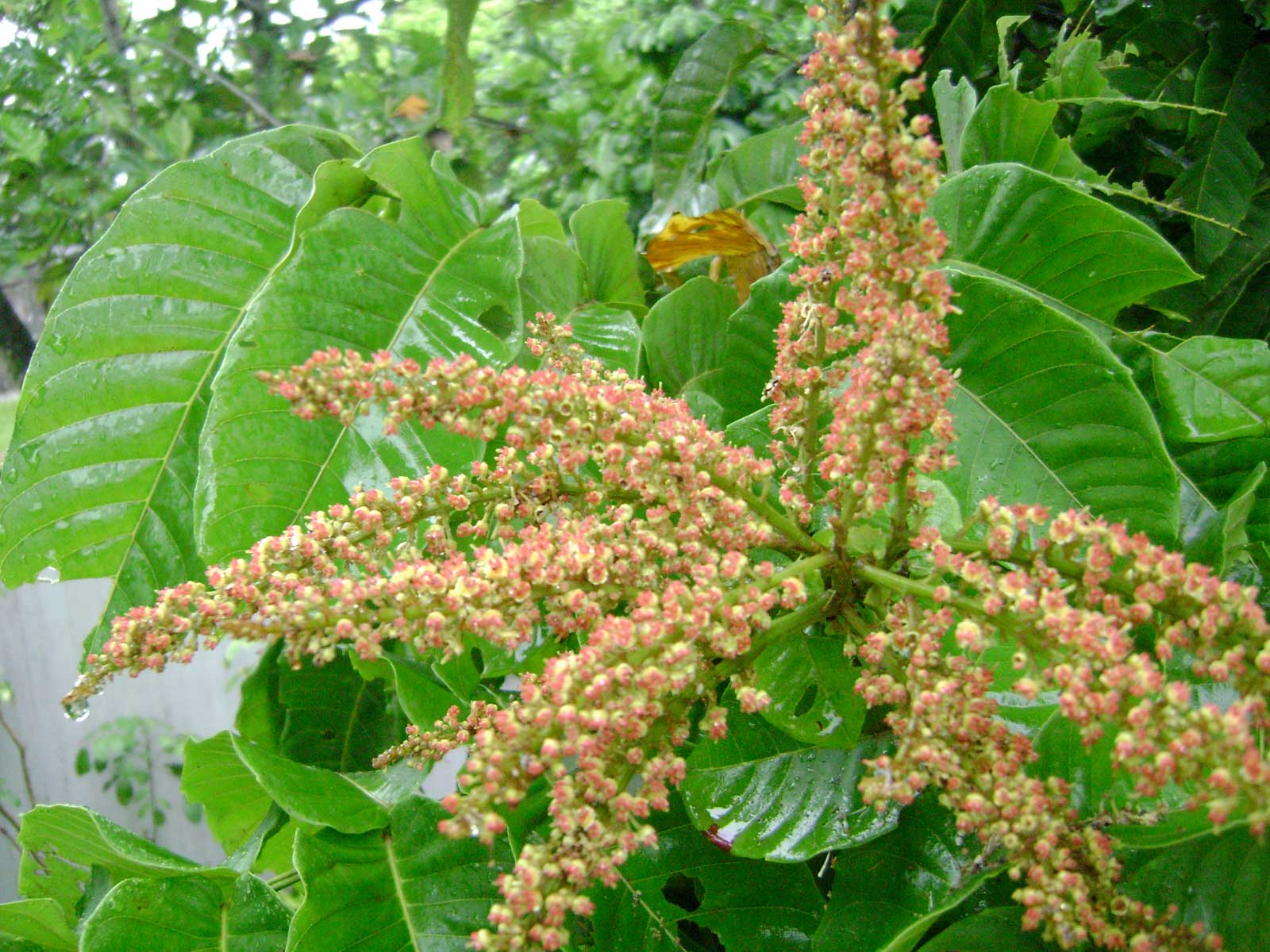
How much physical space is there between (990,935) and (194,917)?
50 centimetres

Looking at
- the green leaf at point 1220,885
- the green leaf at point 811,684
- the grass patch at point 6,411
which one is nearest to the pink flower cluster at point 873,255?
the green leaf at point 811,684

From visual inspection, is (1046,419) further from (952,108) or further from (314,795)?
(314,795)

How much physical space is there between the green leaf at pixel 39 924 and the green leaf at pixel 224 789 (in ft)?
0.38

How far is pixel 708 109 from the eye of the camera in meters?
1.21

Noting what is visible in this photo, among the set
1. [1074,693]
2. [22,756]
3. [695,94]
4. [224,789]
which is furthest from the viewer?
[22,756]

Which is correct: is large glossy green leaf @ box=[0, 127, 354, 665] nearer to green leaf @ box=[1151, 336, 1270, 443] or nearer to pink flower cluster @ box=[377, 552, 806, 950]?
pink flower cluster @ box=[377, 552, 806, 950]

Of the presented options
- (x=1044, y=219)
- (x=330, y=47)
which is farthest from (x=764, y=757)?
(x=330, y=47)

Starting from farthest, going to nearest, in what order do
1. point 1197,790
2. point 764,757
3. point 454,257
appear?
point 454,257
point 764,757
point 1197,790

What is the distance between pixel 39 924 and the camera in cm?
74

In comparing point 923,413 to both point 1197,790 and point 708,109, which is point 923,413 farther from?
point 708,109

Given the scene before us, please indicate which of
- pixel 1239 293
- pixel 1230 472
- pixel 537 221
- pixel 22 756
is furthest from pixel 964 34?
pixel 22 756

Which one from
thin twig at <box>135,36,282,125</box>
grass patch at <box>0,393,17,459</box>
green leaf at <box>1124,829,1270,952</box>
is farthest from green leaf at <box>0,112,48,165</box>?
green leaf at <box>1124,829,1270,952</box>

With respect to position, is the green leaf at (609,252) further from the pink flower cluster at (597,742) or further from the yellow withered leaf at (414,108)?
the yellow withered leaf at (414,108)

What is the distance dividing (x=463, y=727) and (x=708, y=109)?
870 mm
